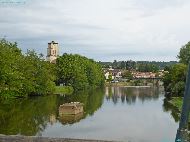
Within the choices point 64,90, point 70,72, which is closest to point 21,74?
point 64,90

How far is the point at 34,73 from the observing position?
7756 cm

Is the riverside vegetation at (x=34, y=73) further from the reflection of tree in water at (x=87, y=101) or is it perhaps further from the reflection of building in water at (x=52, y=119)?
the reflection of building in water at (x=52, y=119)

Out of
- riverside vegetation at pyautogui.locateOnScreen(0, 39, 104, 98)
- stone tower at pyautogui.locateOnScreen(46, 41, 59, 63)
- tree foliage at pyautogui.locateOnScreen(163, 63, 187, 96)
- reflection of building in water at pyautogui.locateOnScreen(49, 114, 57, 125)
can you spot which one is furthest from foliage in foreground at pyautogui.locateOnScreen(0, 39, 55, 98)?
stone tower at pyautogui.locateOnScreen(46, 41, 59, 63)

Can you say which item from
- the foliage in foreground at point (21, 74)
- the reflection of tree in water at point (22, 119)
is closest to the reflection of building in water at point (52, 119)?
the reflection of tree in water at point (22, 119)

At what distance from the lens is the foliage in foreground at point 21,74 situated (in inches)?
2417

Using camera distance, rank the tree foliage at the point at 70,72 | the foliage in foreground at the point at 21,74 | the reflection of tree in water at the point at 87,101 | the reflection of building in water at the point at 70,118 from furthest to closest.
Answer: the tree foliage at the point at 70,72 → the foliage in foreground at the point at 21,74 → the reflection of tree in water at the point at 87,101 → the reflection of building in water at the point at 70,118

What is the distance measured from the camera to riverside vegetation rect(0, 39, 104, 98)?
62378 millimetres

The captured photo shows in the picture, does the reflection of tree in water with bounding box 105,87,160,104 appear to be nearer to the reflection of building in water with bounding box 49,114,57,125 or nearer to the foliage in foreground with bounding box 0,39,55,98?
the foliage in foreground with bounding box 0,39,55,98

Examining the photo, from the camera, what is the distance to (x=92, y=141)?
10258 millimetres

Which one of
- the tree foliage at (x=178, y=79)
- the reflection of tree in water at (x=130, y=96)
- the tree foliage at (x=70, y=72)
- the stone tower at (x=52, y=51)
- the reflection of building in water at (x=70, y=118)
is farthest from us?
the stone tower at (x=52, y=51)

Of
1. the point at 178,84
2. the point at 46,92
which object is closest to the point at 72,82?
the point at 46,92

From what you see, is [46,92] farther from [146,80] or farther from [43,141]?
[146,80]

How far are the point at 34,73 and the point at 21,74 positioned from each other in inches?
407

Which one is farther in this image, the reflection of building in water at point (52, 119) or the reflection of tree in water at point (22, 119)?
the reflection of building in water at point (52, 119)
